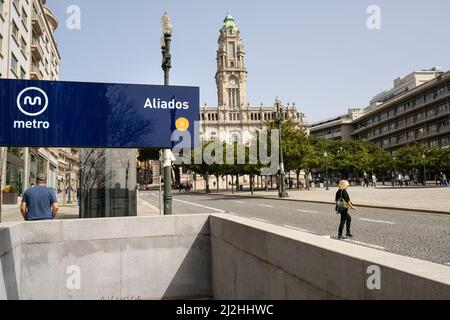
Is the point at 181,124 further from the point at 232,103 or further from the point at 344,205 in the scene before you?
the point at 232,103

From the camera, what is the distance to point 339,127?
12862 centimetres

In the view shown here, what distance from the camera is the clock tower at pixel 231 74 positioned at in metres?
131

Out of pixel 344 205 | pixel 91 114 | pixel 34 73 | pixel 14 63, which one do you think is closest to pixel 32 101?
pixel 91 114

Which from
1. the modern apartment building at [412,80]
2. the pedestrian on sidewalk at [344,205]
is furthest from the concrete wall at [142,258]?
the modern apartment building at [412,80]

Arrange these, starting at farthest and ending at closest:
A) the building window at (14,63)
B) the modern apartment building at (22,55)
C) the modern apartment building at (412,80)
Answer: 1. the modern apartment building at (412,80)
2. the building window at (14,63)
3. the modern apartment building at (22,55)

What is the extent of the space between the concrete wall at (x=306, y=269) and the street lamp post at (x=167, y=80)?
254 centimetres

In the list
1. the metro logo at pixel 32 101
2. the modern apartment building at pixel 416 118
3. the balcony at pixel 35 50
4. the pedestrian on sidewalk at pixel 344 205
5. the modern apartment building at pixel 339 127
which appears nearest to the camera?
the metro logo at pixel 32 101

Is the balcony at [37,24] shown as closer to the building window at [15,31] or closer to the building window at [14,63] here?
the building window at [15,31]

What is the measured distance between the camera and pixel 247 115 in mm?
132500

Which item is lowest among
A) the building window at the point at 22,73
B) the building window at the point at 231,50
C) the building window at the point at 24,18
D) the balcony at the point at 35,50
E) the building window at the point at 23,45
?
the building window at the point at 22,73

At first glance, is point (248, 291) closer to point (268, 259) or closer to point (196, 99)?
point (268, 259)

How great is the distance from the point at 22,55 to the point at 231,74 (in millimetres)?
100831

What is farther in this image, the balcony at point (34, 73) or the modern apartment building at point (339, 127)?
the modern apartment building at point (339, 127)

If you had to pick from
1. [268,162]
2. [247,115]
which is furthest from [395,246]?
[247,115]
